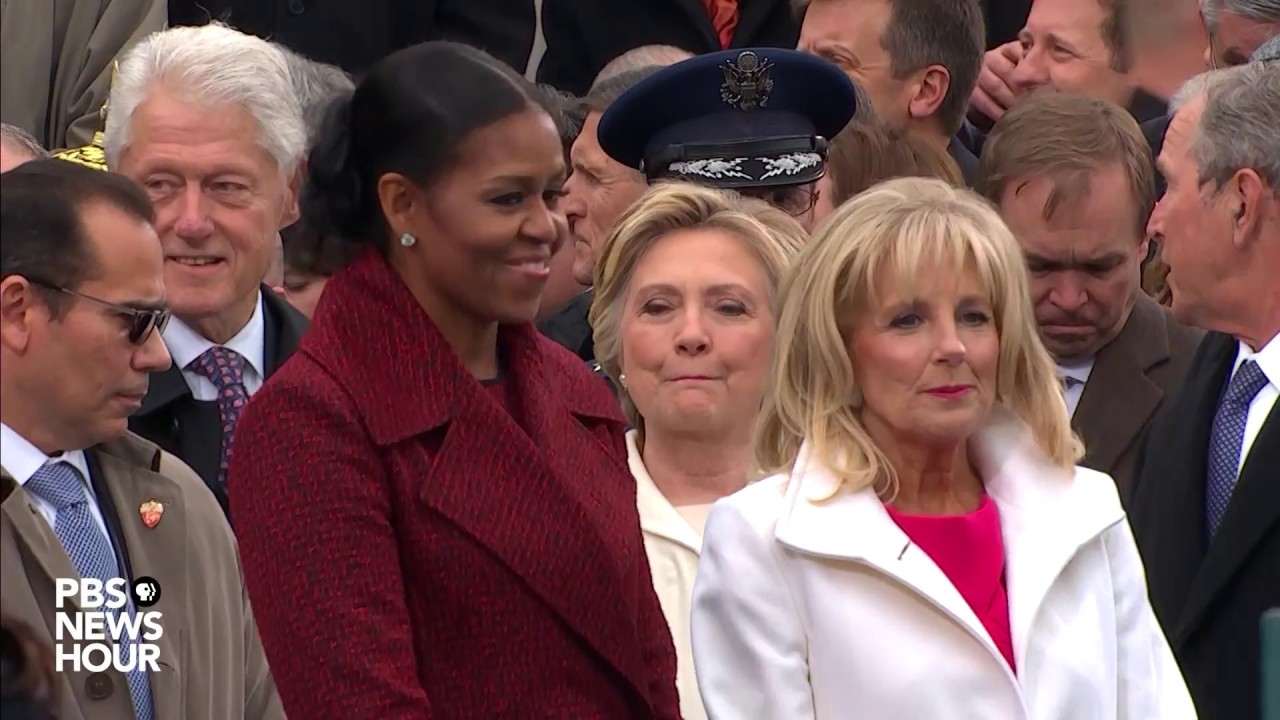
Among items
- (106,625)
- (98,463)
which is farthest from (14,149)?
(106,625)

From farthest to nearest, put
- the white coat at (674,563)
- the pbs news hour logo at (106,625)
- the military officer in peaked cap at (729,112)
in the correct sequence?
the military officer in peaked cap at (729,112)
the white coat at (674,563)
the pbs news hour logo at (106,625)

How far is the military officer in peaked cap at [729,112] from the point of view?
5.79 m

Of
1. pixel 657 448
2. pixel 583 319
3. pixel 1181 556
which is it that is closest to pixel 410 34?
pixel 583 319

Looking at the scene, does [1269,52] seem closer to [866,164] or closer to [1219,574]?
[866,164]

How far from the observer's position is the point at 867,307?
165 inches

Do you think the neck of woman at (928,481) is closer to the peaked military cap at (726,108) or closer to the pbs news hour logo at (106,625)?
the pbs news hour logo at (106,625)

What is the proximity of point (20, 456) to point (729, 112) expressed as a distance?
3.14 meters

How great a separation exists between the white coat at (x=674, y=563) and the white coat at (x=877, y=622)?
60cm

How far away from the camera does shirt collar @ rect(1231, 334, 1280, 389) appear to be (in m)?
5.21

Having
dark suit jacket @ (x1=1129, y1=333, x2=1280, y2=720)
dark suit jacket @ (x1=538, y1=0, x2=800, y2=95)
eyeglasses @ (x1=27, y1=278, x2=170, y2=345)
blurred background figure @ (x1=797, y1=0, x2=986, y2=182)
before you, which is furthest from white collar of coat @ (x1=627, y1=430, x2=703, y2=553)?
dark suit jacket @ (x1=538, y1=0, x2=800, y2=95)

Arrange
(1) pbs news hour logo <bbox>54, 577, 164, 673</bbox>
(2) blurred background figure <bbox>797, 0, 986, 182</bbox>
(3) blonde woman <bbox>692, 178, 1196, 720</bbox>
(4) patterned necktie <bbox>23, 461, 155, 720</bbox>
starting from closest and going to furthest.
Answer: (4) patterned necktie <bbox>23, 461, 155, 720</bbox>
(1) pbs news hour logo <bbox>54, 577, 164, 673</bbox>
(3) blonde woman <bbox>692, 178, 1196, 720</bbox>
(2) blurred background figure <bbox>797, 0, 986, 182</bbox>

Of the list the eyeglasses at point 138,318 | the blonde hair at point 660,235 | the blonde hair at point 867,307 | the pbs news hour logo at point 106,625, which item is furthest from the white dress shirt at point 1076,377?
Answer: the eyeglasses at point 138,318

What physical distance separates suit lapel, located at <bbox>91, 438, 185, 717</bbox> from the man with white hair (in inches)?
48.2

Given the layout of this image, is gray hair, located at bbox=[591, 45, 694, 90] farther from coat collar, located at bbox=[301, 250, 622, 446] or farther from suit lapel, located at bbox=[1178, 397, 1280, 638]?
coat collar, located at bbox=[301, 250, 622, 446]
